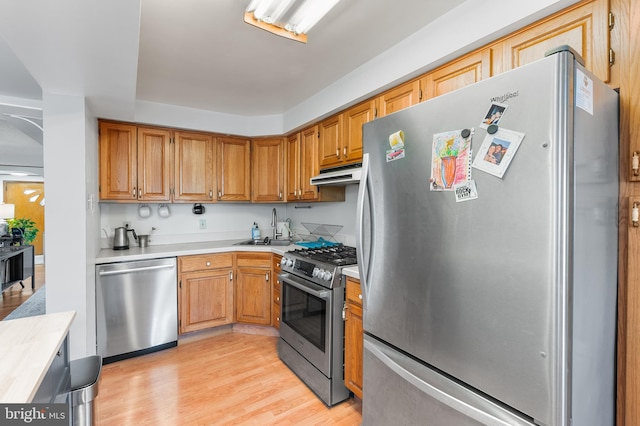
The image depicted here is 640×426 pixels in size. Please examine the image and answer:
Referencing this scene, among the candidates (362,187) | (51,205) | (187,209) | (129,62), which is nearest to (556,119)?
(362,187)

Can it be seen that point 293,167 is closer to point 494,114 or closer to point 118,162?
point 118,162

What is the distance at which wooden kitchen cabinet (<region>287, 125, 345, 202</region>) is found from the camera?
2943 millimetres

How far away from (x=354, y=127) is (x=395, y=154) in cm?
116

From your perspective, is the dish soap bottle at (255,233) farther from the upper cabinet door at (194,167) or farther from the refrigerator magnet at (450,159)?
the refrigerator magnet at (450,159)

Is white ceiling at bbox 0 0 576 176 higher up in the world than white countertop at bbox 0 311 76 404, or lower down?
higher up

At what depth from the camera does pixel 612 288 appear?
1.09 metres

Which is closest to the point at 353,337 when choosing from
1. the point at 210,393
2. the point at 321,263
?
the point at 321,263

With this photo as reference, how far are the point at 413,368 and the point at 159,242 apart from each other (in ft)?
9.84

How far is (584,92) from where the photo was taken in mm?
927

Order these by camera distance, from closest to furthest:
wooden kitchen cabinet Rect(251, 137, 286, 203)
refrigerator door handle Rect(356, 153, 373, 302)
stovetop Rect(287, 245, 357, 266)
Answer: refrigerator door handle Rect(356, 153, 373, 302) → stovetop Rect(287, 245, 357, 266) → wooden kitchen cabinet Rect(251, 137, 286, 203)

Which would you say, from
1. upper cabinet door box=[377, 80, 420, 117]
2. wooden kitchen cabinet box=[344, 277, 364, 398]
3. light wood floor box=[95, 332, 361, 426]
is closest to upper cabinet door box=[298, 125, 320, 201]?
upper cabinet door box=[377, 80, 420, 117]

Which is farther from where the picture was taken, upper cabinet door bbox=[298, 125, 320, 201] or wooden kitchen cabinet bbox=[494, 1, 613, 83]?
upper cabinet door bbox=[298, 125, 320, 201]

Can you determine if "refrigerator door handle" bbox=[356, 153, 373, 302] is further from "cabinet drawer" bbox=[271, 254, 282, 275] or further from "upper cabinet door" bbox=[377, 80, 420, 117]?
"cabinet drawer" bbox=[271, 254, 282, 275]

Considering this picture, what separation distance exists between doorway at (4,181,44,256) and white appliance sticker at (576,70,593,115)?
10167 mm
